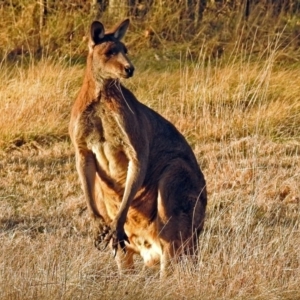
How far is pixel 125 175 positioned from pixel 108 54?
75cm

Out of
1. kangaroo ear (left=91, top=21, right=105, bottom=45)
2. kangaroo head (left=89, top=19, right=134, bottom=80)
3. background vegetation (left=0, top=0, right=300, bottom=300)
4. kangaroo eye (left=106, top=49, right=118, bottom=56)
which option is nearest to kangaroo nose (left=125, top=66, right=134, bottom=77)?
kangaroo head (left=89, top=19, right=134, bottom=80)

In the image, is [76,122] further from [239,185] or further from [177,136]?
[239,185]

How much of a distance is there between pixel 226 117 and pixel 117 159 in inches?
155

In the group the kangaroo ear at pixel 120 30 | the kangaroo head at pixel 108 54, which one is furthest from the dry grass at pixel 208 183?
the kangaroo ear at pixel 120 30

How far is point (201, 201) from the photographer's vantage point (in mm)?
6168

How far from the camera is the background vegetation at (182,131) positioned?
5.61m

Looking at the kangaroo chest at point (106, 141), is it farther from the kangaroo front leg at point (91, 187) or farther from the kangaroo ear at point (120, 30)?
the kangaroo ear at point (120, 30)

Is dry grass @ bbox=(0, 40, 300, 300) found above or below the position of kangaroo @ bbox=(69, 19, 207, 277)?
below

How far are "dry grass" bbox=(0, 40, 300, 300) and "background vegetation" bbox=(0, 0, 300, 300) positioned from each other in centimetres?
1

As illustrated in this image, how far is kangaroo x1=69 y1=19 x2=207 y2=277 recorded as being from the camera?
5.93 m

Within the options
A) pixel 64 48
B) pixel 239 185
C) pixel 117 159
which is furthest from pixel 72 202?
pixel 64 48

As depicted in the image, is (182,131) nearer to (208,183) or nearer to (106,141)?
(208,183)

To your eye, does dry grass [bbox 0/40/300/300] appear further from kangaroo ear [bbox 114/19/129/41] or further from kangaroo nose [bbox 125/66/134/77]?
kangaroo ear [bbox 114/19/129/41]

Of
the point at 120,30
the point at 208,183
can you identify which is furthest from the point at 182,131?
the point at 120,30
